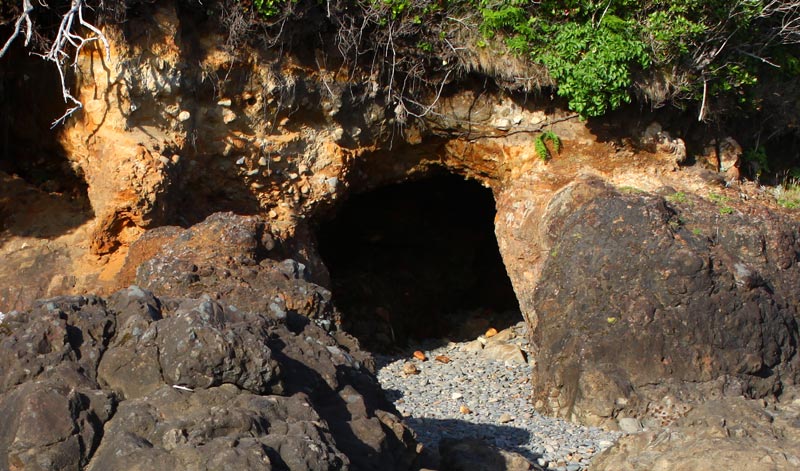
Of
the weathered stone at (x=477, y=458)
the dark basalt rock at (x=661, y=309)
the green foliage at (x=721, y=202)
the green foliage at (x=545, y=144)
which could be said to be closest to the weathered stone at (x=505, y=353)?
the dark basalt rock at (x=661, y=309)

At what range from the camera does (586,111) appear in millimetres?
9680

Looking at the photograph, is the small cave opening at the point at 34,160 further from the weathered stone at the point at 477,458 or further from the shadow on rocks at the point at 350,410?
the weathered stone at the point at 477,458

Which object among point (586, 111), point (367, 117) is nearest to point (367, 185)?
point (367, 117)

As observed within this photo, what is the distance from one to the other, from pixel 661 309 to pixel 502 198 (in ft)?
9.07

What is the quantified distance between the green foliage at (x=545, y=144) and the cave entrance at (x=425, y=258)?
2.71 m

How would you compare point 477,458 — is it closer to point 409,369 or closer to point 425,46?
point 409,369

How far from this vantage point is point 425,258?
13.8m

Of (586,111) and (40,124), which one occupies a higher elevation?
(40,124)

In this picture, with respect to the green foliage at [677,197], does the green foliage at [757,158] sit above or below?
above

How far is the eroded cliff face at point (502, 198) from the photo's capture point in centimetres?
810

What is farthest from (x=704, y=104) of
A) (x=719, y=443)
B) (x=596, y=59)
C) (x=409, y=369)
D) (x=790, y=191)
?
(x=719, y=443)

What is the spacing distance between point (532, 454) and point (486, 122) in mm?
4441

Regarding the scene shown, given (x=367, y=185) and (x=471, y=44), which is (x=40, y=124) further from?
(x=471, y=44)

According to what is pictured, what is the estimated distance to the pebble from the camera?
23.8ft
